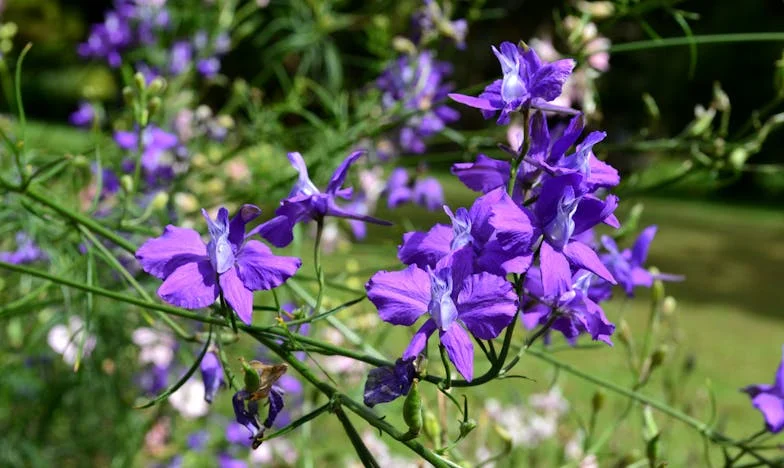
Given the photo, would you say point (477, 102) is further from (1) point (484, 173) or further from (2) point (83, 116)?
(2) point (83, 116)

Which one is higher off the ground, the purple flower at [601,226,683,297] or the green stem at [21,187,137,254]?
the green stem at [21,187,137,254]

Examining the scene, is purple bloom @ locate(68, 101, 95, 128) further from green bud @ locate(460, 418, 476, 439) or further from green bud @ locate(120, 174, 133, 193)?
green bud @ locate(460, 418, 476, 439)

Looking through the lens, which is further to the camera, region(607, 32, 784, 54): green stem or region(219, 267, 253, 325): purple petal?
region(607, 32, 784, 54): green stem

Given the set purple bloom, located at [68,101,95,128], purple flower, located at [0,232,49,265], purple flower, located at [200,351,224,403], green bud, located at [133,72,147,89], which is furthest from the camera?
purple bloom, located at [68,101,95,128]

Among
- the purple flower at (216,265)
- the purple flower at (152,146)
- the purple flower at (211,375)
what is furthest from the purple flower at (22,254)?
the purple flower at (216,265)

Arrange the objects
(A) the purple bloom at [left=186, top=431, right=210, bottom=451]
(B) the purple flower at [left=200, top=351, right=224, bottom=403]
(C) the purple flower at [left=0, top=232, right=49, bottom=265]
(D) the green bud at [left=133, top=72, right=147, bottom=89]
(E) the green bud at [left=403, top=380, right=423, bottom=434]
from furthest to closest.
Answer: (A) the purple bloom at [left=186, top=431, right=210, bottom=451], (C) the purple flower at [left=0, top=232, right=49, bottom=265], (D) the green bud at [left=133, top=72, right=147, bottom=89], (B) the purple flower at [left=200, top=351, right=224, bottom=403], (E) the green bud at [left=403, top=380, right=423, bottom=434]

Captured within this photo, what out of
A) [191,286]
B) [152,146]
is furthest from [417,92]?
[191,286]

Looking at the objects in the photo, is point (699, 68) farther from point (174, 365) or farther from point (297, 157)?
point (297, 157)

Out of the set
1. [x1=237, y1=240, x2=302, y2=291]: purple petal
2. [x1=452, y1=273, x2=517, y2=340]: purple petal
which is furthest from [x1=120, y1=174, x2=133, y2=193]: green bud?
[x1=452, y1=273, x2=517, y2=340]: purple petal
